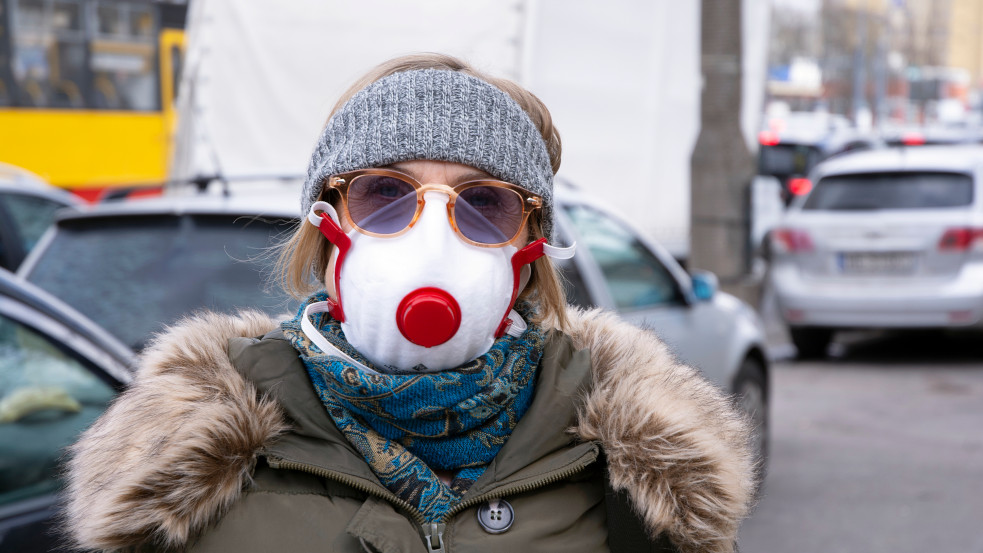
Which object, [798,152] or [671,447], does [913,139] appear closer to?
[798,152]

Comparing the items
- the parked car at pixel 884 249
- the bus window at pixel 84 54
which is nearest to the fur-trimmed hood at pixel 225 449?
the parked car at pixel 884 249

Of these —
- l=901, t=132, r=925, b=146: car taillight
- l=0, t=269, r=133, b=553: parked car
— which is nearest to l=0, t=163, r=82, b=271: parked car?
l=0, t=269, r=133, b=553: parked car

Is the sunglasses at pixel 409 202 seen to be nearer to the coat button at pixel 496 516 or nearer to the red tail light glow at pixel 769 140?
the coat button at pixel 496 516

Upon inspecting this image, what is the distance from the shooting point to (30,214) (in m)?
7.35

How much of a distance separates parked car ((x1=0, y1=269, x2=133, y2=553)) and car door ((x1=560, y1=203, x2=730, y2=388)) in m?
2.07

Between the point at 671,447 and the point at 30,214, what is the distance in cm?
672

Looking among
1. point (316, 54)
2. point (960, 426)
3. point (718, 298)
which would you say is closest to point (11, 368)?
point (718, 298)

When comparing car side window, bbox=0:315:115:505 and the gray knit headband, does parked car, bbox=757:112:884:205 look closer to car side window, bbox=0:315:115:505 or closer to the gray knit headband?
car side window, bbox=0:315:115:505

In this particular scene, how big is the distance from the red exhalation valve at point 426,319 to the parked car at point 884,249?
322 inches

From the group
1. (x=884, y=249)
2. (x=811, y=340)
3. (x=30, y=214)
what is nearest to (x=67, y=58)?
(x=30, y=214)

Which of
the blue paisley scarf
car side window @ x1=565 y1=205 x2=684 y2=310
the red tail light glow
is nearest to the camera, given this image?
the blue paisley scarf

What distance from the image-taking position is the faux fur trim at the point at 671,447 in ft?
5.28

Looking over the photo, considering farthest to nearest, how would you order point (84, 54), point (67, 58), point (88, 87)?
1. point (88, 87)
2. point (84, 54)
3. point (67, 58)

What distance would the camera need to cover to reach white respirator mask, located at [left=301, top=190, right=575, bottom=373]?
1649 mm
